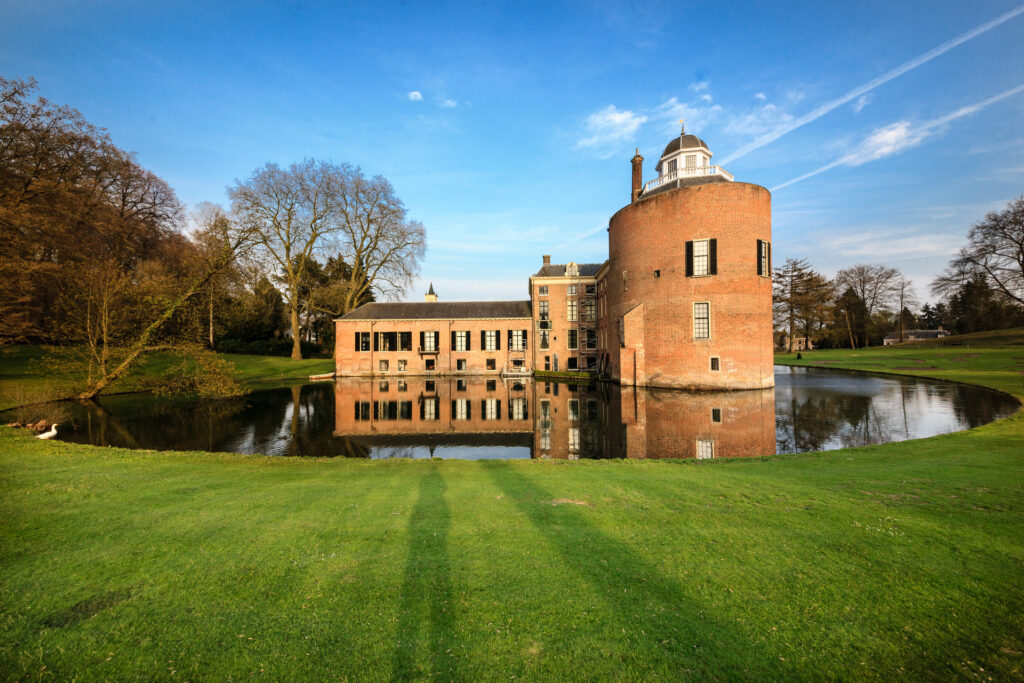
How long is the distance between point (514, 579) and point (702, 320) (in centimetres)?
2154

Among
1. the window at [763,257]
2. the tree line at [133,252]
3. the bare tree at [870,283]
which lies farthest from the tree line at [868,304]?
the tree line at [133,252]

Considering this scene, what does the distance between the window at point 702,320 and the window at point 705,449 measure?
39.5ft

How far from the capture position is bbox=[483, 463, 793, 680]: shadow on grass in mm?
2418

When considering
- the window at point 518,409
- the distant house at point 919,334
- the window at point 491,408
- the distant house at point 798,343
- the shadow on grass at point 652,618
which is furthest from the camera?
the distant house at point 919,334

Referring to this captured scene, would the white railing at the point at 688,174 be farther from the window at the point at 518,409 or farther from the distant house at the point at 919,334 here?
Result: the distant house at the point at 919,334

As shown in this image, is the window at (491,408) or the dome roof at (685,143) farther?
the dome roof at (685,143)

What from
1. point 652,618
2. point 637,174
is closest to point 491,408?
point 652,618

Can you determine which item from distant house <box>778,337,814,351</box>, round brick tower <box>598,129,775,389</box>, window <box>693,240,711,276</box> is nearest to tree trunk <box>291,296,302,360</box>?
round brick tower <box>598,129,775,389</box>

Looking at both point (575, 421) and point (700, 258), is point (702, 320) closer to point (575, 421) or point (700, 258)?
point (700, 258)

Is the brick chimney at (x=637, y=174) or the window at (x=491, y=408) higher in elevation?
the brick chimney at (x=637, y=174)

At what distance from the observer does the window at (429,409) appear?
1659 cm

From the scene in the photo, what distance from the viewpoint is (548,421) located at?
15.1 metres

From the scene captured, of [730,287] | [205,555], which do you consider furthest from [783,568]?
[730,287]

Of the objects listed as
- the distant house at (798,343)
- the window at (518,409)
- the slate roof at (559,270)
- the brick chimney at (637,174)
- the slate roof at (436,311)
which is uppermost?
the brick chimney at (637,174)
